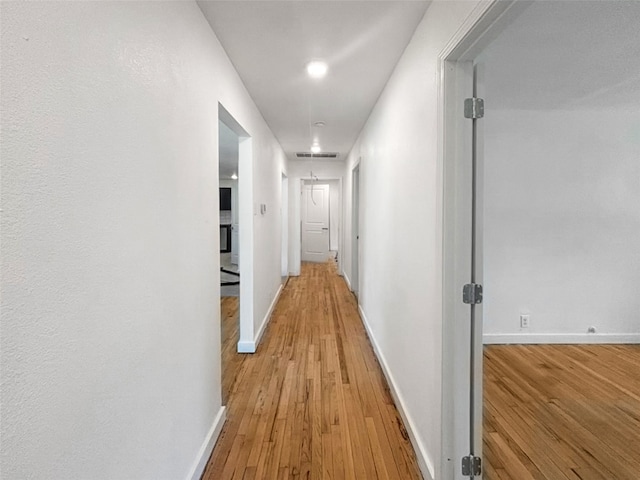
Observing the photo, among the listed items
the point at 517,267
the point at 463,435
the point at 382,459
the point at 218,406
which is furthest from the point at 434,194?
the point at 517,267

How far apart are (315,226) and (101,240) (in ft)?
25.7

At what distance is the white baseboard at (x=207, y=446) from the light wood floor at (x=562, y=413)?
1.45m

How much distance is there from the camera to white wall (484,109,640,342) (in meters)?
3.33

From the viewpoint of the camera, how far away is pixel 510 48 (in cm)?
206

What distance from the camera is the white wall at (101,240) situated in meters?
0.66

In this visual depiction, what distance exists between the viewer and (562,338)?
11.1 feet

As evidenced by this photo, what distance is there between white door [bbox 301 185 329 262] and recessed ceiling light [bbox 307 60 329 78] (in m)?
6.08

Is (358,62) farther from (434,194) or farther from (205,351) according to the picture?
(205,351)

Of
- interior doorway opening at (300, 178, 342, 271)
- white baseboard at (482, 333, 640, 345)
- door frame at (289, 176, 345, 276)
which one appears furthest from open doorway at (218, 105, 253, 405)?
interior doorway opening at (300, 178, 342, 271)

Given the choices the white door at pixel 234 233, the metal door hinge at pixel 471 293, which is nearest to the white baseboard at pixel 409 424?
the metal door hinge at pixel 471 293

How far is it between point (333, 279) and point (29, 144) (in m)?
6.21

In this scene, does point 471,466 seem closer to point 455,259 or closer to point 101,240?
point 455,259

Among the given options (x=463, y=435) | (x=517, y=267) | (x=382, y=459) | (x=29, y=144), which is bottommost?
(x=382, y=459)

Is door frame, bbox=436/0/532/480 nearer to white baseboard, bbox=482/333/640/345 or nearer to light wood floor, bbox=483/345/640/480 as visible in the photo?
light wood floor, bbox=483/345/640/480
